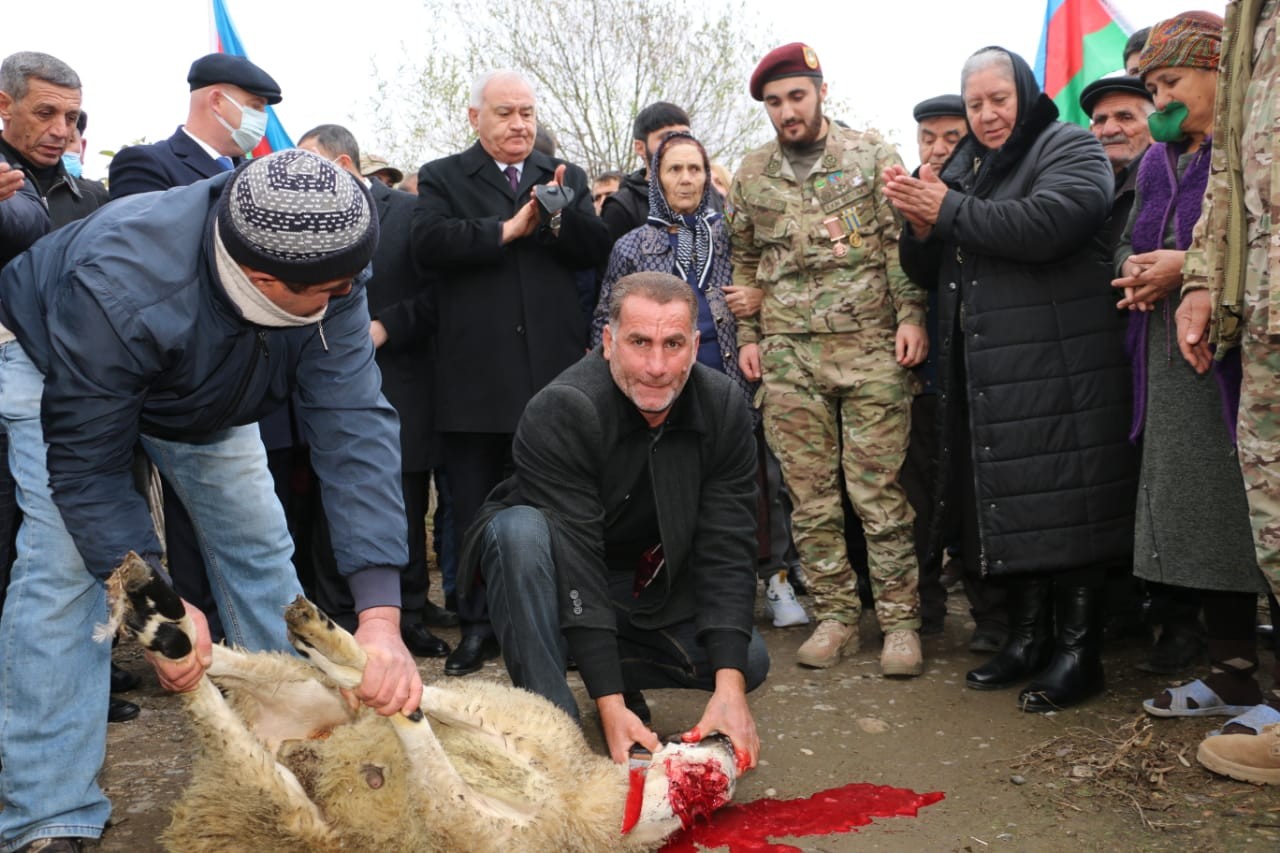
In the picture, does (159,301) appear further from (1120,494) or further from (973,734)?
(1120,494)

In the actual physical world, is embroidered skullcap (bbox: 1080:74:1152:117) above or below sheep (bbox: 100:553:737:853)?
above

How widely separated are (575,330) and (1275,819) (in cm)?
322

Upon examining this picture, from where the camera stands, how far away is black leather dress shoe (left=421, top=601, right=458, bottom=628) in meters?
5.41

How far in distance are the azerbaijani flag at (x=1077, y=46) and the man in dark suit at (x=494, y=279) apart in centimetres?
378

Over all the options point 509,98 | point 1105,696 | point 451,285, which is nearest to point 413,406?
point 451,285

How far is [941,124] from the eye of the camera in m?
6.02

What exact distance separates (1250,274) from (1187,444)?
715 mm

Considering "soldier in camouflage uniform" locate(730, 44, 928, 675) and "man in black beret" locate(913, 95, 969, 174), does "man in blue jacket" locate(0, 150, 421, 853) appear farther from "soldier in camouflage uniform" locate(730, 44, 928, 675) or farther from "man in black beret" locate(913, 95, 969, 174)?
"man in black beret" locate(913, 95, 969, 174)

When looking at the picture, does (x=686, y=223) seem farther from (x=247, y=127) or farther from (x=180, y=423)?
(x=180, y=423)

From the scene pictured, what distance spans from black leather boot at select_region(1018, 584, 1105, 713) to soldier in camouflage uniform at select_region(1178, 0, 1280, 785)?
627 mm

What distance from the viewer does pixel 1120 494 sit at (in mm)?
4004

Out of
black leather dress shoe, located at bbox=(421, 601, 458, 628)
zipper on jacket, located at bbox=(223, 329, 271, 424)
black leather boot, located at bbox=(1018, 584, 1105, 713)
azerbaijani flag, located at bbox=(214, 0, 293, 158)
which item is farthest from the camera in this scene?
azerbaijani flag, located at bbox=(214, 0, 293, 158)

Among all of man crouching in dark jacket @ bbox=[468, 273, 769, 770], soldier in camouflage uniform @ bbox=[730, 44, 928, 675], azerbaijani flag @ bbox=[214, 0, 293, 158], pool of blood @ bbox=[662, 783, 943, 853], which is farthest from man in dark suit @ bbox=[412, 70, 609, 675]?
azerbaijani flag @ bbox=[214, 0, 293, 158]

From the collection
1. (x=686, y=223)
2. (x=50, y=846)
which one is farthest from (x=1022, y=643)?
(x=50, y=846)
